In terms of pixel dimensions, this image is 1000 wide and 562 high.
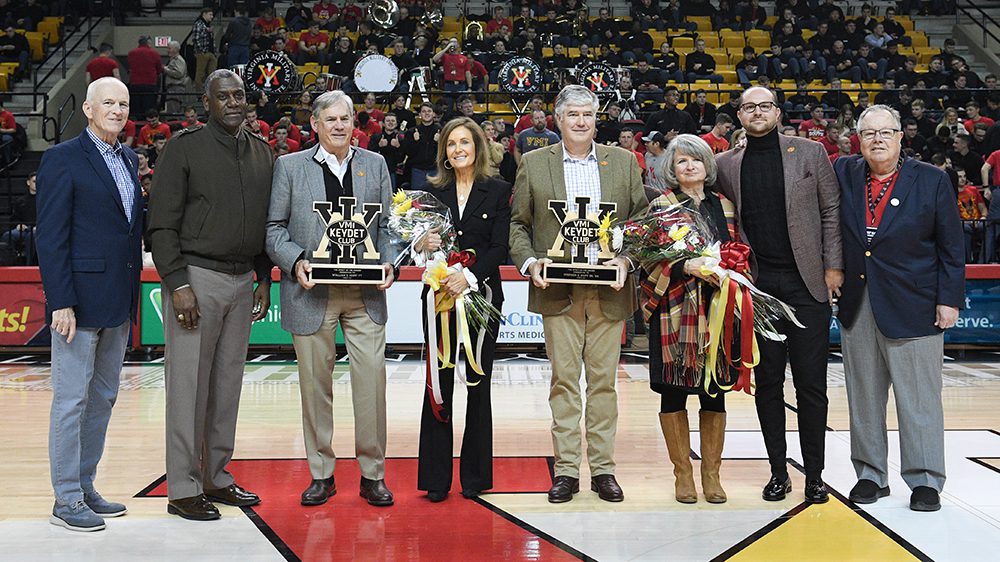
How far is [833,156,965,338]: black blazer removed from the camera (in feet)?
14.9

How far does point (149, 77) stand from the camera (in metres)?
15.3

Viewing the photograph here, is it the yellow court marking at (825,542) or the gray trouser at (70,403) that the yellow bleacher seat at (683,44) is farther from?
the gray trouser at (70,403)

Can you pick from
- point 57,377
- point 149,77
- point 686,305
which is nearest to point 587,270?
point 686,305

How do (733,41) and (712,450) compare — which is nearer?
(712,450)

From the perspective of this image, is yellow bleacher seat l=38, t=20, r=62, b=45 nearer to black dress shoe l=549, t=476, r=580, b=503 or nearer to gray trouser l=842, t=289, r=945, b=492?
black dress shoe l=549, t=476, r=580, b=503

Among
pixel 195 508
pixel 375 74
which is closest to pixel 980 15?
pixel 375 74

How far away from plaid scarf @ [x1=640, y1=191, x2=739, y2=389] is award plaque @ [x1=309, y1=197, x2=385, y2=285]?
1231 millimetres

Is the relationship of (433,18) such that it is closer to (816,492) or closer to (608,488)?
(608,488)

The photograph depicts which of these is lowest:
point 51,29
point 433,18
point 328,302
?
point 328,302

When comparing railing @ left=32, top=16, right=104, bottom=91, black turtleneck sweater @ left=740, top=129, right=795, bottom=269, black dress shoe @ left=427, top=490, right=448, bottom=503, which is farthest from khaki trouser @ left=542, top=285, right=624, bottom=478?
railing @ left=32, top=16, right=104, bottom=91

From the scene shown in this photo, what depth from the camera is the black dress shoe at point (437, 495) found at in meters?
4.57

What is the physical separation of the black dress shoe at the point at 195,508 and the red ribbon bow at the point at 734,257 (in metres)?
2.45

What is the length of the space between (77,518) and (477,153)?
92.2 inches

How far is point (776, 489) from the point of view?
4605mm
